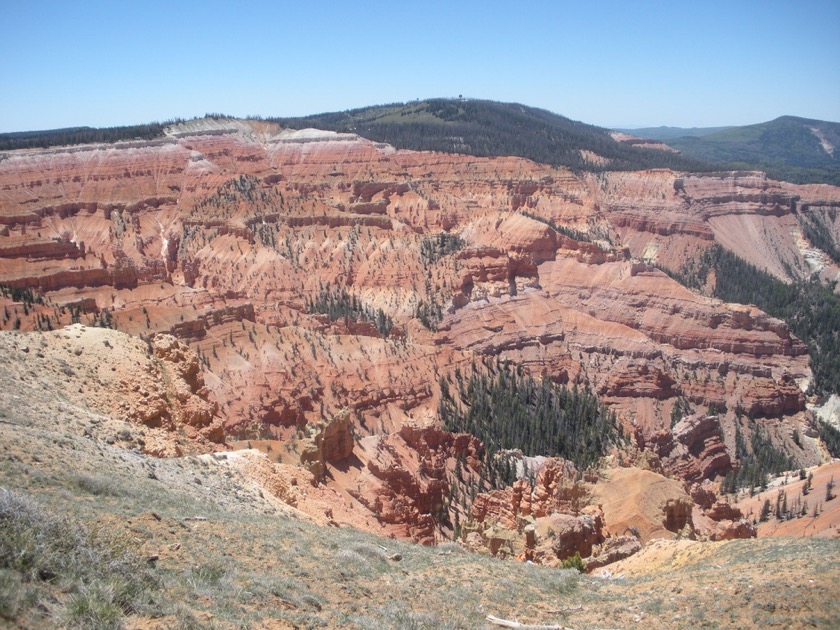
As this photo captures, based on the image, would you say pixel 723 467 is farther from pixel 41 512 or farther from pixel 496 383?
pixel 41 512

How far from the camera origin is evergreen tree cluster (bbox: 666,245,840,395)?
95.4 m

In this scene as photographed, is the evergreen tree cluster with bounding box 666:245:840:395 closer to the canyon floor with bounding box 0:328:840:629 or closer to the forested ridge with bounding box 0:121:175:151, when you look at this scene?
the canyon floor with bounding box 0:328:840:629

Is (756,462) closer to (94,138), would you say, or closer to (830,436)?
(830,436)

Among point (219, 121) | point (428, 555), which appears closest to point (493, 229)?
point (219, 121)

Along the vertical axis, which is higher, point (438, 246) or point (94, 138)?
point (94, 138)

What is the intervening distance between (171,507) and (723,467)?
53420mm

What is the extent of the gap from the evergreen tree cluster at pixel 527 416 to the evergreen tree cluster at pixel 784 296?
3692cm

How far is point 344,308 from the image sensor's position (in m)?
91.3

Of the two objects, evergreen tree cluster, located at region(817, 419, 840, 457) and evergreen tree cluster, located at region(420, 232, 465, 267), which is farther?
evergreen tree cluster, located at region(420, 232, 465, 267)

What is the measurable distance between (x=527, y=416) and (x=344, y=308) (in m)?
35.8

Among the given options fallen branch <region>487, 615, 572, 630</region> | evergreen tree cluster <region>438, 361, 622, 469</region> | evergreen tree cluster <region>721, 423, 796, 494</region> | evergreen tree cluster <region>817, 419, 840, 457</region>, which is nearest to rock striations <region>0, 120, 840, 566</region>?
evergreen tree cluster <region>721, 423, 796, 494</region>

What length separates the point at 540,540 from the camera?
31469mm

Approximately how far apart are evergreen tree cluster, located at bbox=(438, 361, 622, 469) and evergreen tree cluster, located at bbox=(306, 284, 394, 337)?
20.2 meters

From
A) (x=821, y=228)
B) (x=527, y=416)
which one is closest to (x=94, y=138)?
(x=527, y=416)
